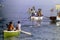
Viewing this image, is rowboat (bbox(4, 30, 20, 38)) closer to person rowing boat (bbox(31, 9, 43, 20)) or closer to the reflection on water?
the reflection on water

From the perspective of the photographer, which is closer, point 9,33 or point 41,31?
point 9,33

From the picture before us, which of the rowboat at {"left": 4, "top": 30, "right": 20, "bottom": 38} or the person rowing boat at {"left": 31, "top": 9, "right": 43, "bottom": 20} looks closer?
the rowboat at {"left": 4, "top": 30, "right": 20, "bottom": 38}

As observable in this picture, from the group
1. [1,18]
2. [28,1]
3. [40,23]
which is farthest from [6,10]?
[40,23]

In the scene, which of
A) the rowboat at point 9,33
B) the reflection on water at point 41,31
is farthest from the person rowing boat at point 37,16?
the rowboat at point 9,33

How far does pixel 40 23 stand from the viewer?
283cm

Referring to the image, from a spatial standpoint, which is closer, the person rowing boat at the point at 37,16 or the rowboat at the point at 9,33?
the rowboat at the point at 9,33

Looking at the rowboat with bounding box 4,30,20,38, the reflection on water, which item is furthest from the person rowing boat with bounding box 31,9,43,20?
the rowboat with bounding box 4,30,20,38

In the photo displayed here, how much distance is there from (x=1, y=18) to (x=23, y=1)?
0.33m

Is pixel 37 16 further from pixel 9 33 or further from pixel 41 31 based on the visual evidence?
pixel 9 33

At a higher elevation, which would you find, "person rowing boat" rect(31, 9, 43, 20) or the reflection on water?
"person rowing boat" rect(31, 9, 43, 20)

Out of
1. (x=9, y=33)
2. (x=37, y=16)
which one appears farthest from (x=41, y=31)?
(x=9, y=33)

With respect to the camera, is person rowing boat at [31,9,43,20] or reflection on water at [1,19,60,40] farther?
person rowing boat at [31,9,43,20]

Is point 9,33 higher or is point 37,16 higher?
point 37,16

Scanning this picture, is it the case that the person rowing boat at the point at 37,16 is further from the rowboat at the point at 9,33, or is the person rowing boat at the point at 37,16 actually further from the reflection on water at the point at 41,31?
the rowboat at the point at 9,33
